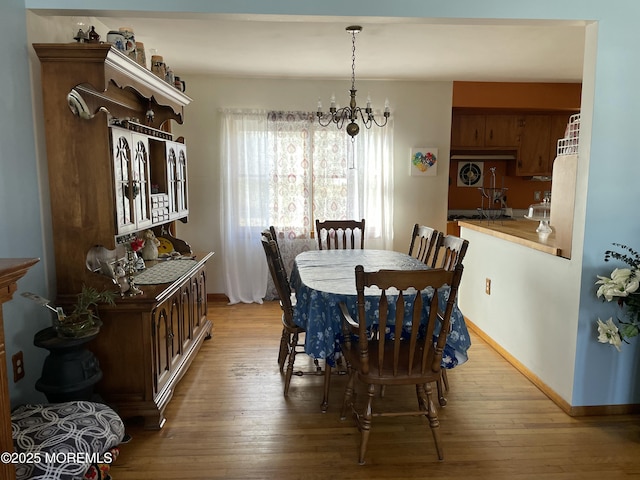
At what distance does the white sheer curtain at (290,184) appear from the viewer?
195 inches

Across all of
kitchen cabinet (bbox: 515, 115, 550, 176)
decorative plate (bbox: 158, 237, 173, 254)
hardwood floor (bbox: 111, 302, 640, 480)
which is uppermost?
kitchen cabinet (bbox: 515, 115, 550, 176)

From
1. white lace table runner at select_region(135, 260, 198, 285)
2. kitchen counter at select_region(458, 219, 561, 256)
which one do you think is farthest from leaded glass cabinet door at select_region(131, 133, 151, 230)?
kitchen counter at select_region(458, 219, 561, 256)

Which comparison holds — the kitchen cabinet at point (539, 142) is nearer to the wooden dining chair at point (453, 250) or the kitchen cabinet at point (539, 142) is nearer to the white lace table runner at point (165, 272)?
the wooden dining chair at point (453, 250)

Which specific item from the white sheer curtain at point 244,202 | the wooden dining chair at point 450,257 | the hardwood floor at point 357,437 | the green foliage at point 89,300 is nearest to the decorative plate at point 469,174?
the white sheer curtain at point 244,202

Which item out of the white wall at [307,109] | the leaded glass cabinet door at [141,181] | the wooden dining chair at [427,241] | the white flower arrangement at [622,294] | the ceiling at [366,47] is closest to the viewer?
the white flower arrangement at [622,294]

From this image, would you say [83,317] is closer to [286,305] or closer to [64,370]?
[64,370]

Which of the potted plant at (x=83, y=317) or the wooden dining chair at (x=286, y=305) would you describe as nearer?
the potted plant at (x=83, y=317)

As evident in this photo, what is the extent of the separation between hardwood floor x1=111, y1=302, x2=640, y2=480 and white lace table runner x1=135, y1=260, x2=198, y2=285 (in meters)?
0.75

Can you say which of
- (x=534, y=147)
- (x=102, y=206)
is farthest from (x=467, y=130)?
(x=102, y=206)

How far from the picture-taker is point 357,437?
249cm

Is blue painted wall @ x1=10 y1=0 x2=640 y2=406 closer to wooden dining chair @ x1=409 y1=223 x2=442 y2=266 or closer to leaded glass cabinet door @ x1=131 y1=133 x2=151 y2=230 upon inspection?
leaded glass cabinet door @ x1=131 y1=133 x2=151 y2=230

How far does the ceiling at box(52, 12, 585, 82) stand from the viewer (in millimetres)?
3185

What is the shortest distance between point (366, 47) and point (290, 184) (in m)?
1.75

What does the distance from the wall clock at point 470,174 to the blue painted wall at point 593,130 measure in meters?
3.39
